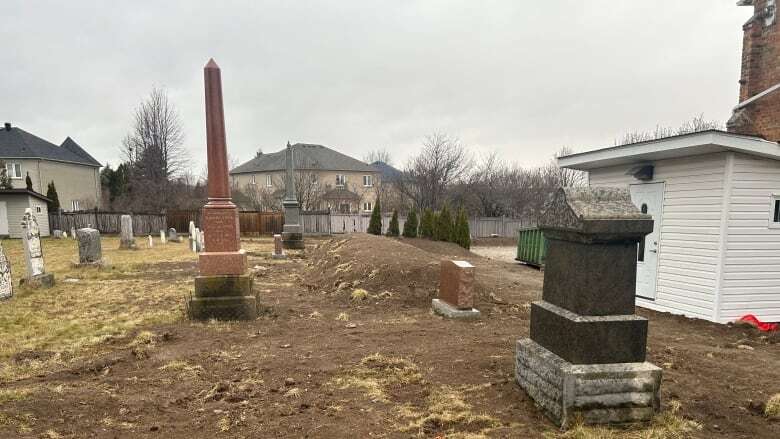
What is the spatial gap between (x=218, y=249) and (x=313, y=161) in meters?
37.4

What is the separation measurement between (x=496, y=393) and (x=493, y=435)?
65cm

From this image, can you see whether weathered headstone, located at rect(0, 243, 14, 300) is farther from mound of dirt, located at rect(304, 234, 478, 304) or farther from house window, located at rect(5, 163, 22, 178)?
house window, located at rect(5, 163, 22, 178)

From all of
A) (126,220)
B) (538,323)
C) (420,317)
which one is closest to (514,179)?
(126,220)

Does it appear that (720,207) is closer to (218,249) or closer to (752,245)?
(752,245)

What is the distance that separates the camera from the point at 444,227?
22.0m

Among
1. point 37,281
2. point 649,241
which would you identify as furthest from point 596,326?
point 37,281

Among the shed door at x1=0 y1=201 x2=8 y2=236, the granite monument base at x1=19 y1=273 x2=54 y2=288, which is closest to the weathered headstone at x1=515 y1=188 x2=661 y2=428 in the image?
the granite monument base at x1=19 y1=273 x2=54 y2=288

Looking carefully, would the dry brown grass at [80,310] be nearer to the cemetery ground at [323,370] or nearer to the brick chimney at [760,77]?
the cemetery ground at [323,370]

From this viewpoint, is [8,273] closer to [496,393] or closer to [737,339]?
[496,393]

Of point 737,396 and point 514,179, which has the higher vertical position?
point 514,179

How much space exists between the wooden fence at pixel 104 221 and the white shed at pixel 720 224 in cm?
2753

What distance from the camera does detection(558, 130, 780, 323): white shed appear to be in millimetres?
6934

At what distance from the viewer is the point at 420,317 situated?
664 centimetres

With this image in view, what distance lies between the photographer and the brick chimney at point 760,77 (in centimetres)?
847
